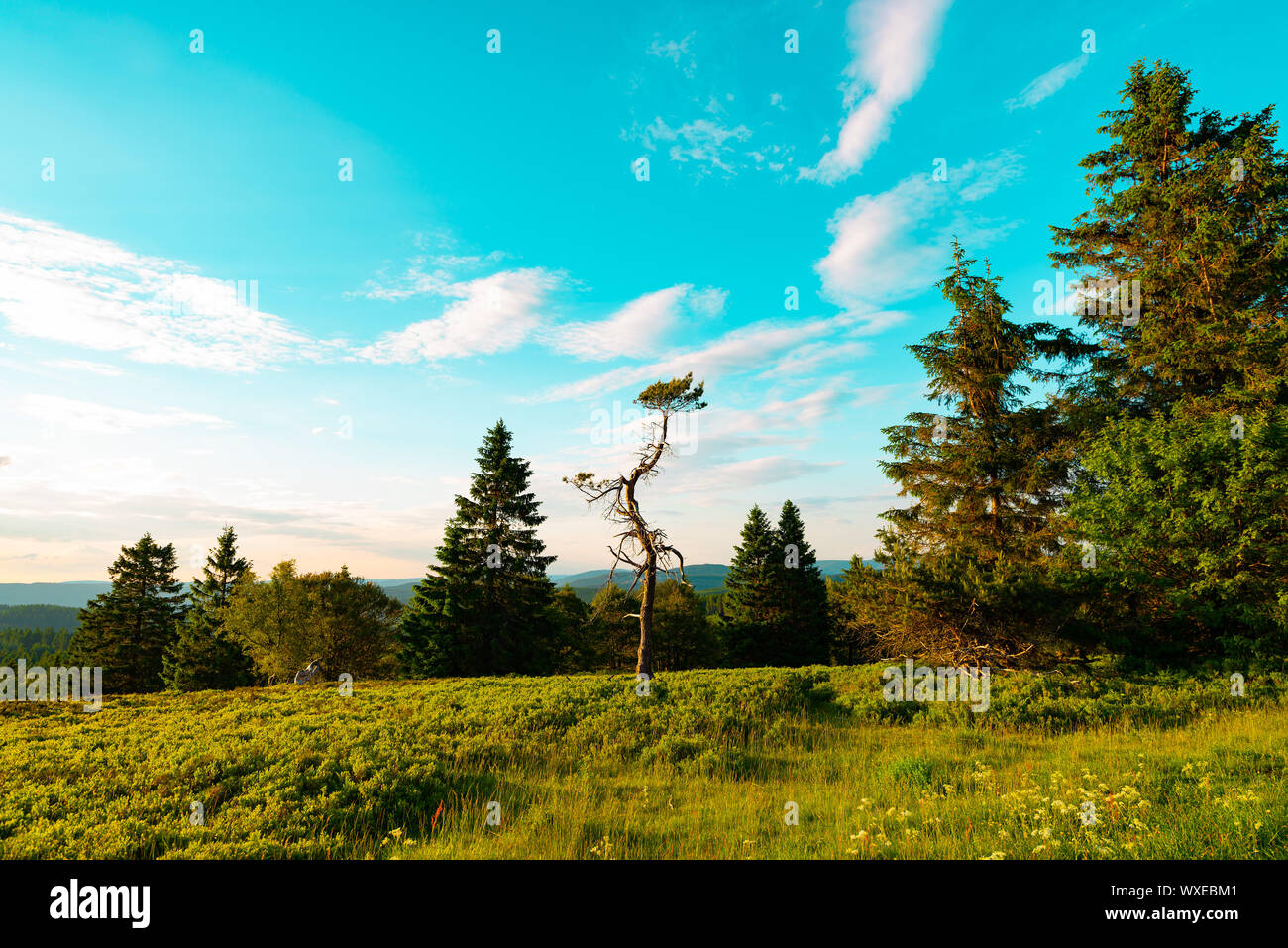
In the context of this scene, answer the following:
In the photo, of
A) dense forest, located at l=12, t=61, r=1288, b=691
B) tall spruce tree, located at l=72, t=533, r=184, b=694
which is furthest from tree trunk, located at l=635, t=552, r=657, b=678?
tall spruce tree, located at l=72, t=533, r=184, b=694

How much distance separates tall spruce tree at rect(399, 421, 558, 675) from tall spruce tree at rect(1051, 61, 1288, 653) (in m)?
29.0

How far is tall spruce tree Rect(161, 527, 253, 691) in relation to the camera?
3869 centimetres

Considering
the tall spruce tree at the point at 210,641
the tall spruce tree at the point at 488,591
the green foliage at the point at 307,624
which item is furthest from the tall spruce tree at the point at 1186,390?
the tall spruce tree at the point at 210,641

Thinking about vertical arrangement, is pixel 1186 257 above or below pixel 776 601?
above

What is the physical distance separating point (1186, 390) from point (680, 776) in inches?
763

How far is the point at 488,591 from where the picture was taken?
35.0 m

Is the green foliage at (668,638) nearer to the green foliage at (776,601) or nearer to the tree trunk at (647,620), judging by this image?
the green foliage at (776,601)

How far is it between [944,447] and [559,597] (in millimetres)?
33769

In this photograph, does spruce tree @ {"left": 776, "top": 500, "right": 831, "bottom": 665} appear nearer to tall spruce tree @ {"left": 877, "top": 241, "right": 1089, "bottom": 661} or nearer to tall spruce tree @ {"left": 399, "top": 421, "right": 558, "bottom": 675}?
tall spruce tree @ {"left": 399, "top": 421, "right": 558, "bottom": 675}

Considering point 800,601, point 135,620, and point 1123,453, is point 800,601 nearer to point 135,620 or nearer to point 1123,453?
point 1123,453

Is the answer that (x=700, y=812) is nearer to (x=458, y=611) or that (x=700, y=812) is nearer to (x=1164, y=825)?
(x=1164, y=825)

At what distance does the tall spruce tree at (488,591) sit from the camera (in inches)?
1332

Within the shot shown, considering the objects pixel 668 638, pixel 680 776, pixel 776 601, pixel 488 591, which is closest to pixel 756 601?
pixel 776 601

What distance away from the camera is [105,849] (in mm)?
5480
